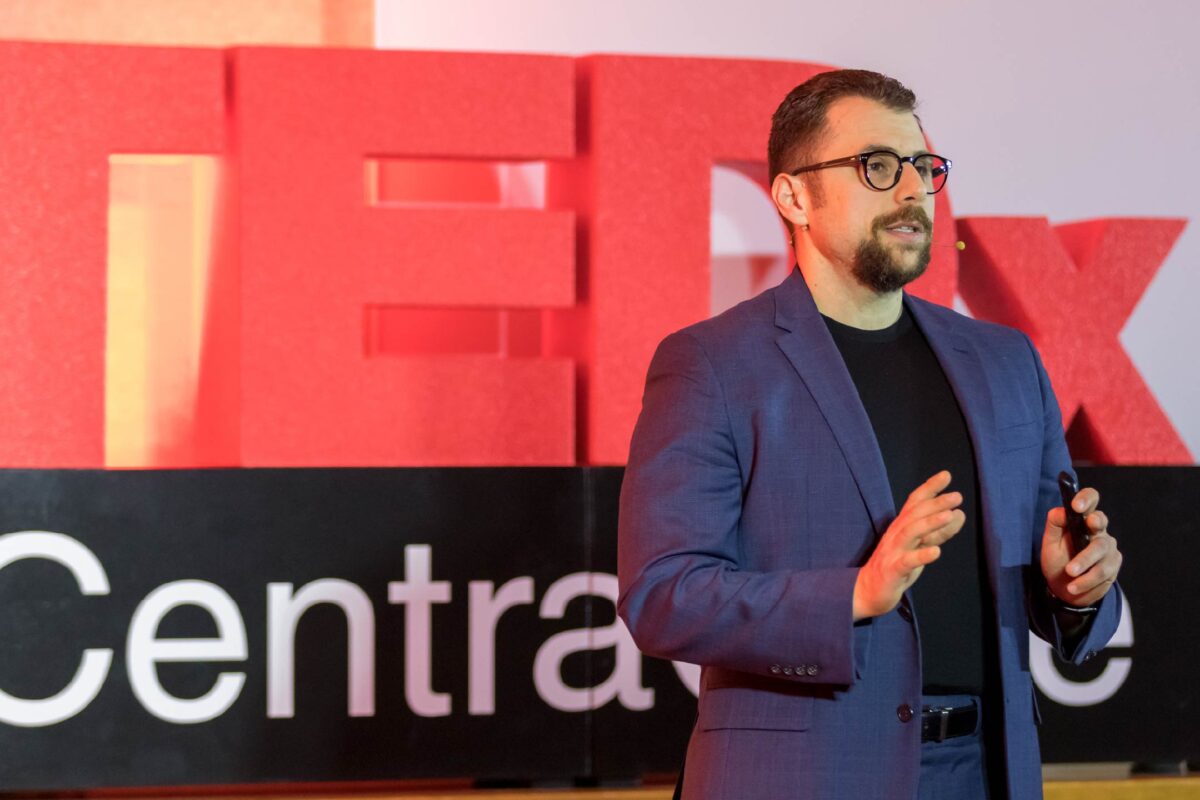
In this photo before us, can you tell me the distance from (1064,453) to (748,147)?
80.2 inches

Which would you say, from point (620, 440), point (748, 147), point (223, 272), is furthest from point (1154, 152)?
point (223, 272)

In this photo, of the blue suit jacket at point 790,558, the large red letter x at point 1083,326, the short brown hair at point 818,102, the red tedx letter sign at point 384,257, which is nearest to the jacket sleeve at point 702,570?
the blue suit jacket at point 790,558

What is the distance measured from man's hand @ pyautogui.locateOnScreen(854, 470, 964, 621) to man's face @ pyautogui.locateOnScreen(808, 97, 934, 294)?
0.40 metres

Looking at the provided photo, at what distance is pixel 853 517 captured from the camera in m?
1.77

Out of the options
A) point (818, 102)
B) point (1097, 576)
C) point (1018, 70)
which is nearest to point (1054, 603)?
point (1097, 576)

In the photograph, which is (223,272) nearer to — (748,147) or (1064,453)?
(748,147)

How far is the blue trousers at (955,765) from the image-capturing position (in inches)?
69.1

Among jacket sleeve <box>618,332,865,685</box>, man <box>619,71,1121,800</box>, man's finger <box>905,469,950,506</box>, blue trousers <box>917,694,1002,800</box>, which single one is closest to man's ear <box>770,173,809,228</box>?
man <box>619,71,1121,800</box>

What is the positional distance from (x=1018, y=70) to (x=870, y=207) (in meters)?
3.02

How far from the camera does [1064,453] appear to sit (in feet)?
6.63

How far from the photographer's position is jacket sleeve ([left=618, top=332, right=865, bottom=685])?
1.65 metres

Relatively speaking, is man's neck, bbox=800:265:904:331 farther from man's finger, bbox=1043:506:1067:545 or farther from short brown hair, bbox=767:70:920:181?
man's finger, bbox=1043:506:1067:545

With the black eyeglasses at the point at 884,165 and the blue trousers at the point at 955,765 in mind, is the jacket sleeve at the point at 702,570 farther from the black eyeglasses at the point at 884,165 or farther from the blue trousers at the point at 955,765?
the black eyeglasses at the point at 884,165

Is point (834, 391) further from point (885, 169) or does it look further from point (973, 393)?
point (885, 169)
